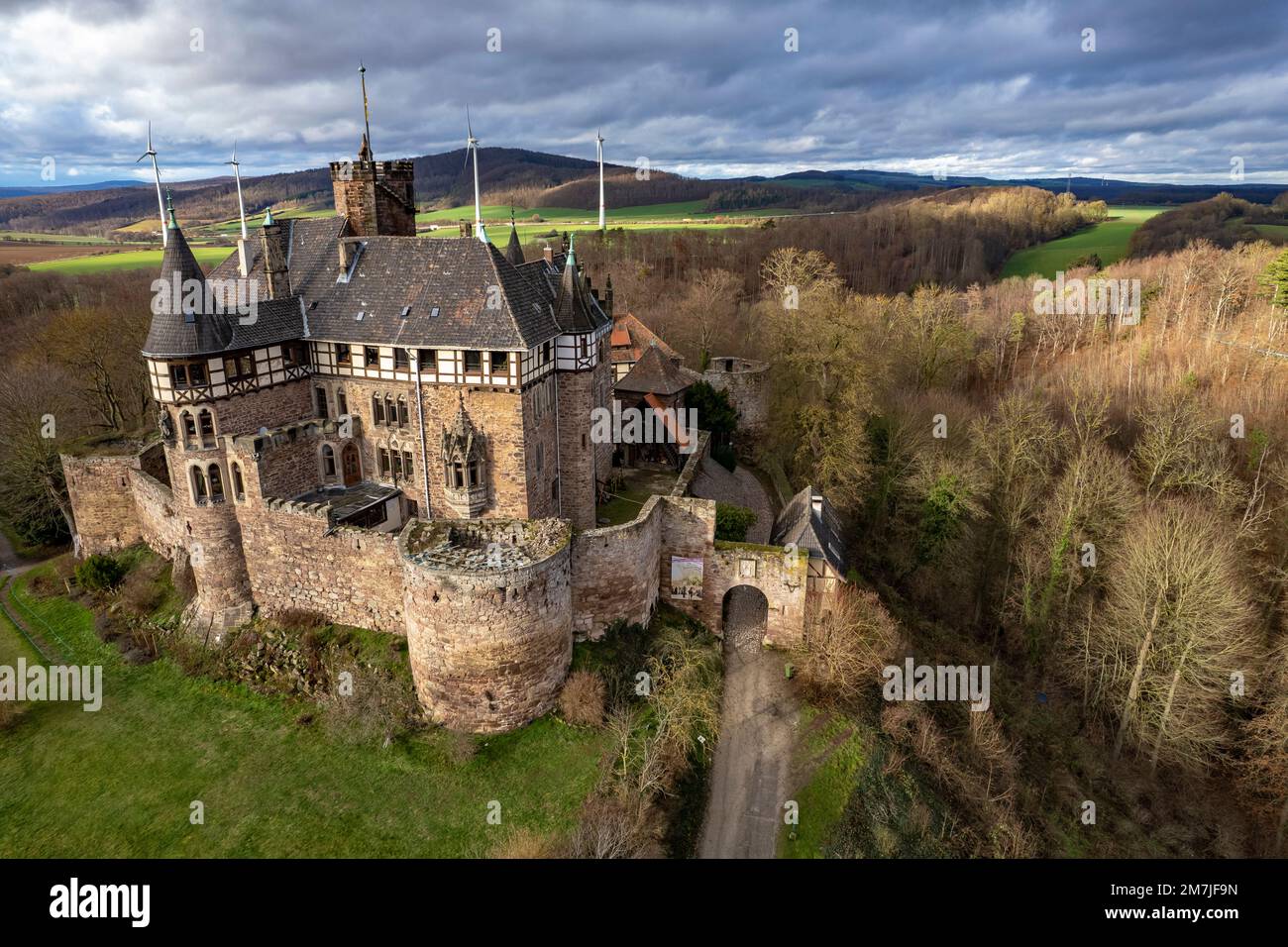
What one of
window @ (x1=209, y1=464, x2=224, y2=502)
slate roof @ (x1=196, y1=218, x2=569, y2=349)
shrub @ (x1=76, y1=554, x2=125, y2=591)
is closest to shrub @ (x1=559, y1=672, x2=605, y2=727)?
slate roof @ (x1=196, y1=218, x2=569, y2=349)

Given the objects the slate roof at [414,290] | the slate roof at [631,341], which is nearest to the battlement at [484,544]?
the slate roof at [414,290]

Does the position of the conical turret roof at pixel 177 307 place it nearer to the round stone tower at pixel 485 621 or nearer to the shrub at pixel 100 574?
the round stone tower at pixel 485 621

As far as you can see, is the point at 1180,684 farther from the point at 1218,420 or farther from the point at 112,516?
the point at 112,516

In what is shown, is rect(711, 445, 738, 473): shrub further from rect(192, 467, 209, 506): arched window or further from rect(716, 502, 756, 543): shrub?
rect(192, 467, 209, 506): arched window

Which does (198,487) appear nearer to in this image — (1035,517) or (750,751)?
(750,751)
